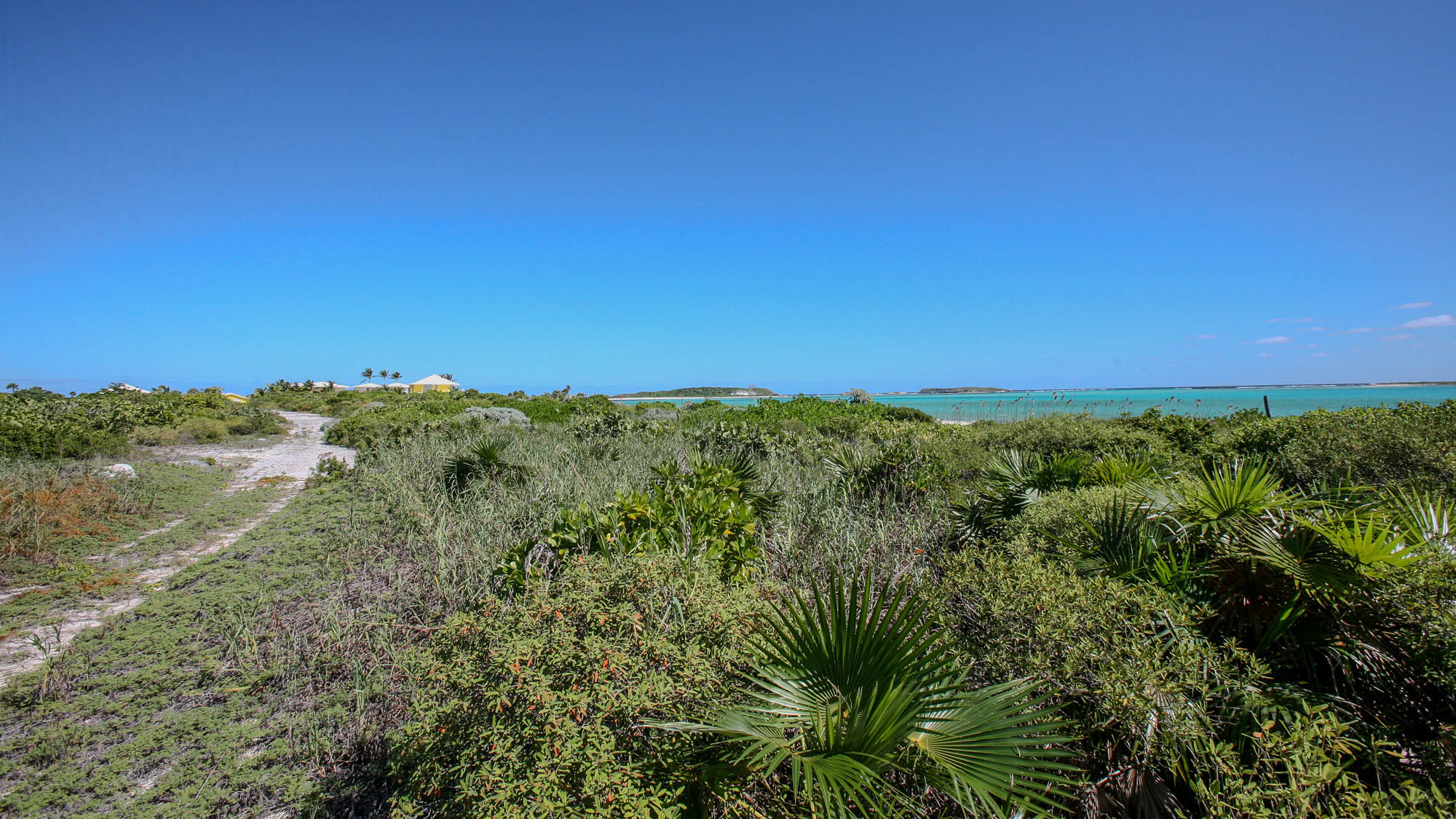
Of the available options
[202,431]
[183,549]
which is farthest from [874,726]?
[202,431]

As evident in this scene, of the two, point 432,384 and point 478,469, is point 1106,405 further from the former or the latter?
point 432,384

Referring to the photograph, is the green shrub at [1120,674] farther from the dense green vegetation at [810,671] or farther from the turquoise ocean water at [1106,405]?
the turquoise ocean water at [1106,405]

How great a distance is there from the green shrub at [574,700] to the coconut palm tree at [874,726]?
15 cm

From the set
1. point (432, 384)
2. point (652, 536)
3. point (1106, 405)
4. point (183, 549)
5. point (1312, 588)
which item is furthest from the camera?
point (432, 384)

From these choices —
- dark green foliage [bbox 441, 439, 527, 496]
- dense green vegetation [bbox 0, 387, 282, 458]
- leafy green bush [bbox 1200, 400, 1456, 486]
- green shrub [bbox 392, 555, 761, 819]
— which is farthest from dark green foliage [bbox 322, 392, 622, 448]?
leafy green bush [bbox 1200, 400, 1456, 486]

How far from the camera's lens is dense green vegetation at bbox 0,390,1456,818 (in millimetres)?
1778

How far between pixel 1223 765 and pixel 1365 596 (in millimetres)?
1172

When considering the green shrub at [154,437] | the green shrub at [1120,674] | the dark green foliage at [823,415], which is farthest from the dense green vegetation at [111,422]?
the green shrub at [1120,674]

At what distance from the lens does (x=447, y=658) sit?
2.23 metres

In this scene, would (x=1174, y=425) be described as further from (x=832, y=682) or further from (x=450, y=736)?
(x=450, y=736)

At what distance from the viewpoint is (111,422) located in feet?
48.1

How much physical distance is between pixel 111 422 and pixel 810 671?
67.0 feet

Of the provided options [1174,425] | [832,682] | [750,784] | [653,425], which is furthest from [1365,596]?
[1174,425]

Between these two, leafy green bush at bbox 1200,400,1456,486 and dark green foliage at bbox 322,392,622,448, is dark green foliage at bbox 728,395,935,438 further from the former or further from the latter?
leafy green bush at bbox 1200,400,1456,486
